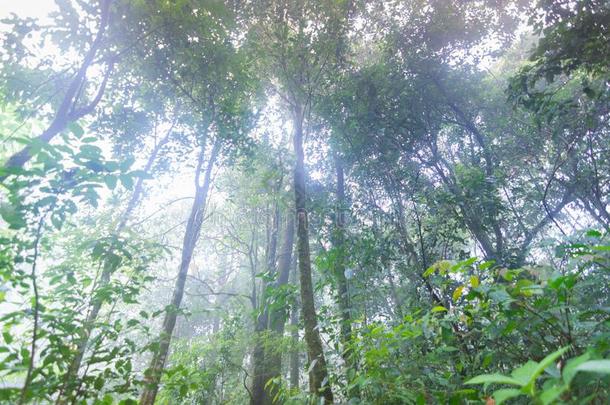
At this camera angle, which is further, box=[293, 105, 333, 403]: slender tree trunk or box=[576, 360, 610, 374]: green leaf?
box=[293, 105, 333, 403]: slender tree trunk

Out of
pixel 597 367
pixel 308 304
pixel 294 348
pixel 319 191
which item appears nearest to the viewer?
pixel 597 367

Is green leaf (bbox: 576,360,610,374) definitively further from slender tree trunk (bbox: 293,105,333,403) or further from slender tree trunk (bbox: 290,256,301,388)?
slender tree trunk (bbox: 290,256,301,388)

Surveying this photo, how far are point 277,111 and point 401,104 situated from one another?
3.63 m

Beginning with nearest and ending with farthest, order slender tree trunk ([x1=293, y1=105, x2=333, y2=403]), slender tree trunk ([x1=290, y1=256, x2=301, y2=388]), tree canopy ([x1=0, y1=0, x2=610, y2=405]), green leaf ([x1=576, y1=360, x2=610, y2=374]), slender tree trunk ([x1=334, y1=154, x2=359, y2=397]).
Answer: green leaf ([x1=576, y1=360, x2=610, y2=374]) → tree canopy ([x1=0, y1=0, x2=610, y2=405]) → slender tree trunk ([x1=293, y1=105, x2=333, y2=403]) → slender tree trunk ([x1=334, y1=154, x2=359, y2=397]) → slender tree trunk ([x1=290, y1=256, x2=301, y2=388])

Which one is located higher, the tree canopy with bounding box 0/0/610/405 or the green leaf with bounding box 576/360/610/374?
the tree canopy with bounding box 0/0/610/405

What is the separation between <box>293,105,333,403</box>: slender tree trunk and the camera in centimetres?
318

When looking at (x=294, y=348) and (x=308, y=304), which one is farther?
(x=294, y=348)

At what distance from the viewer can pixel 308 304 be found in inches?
157

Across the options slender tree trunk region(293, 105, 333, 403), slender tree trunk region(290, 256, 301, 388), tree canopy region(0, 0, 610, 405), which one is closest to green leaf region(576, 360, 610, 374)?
tree canopy region(0, 0, 610, 405)

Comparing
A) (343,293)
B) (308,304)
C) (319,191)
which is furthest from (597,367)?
(319,191)

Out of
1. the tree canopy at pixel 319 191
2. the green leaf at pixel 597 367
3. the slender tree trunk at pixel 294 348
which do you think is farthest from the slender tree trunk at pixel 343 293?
the green leaf at pixel 597 367

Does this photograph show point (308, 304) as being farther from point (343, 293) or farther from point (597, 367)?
point (597, 367)

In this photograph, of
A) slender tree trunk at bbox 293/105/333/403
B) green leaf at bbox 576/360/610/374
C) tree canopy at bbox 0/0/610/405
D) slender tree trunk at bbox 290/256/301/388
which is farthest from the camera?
slender tree trunk at bbox 290/256/301/388

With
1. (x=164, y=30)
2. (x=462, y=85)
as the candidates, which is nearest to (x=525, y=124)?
(x=462, y=85)
